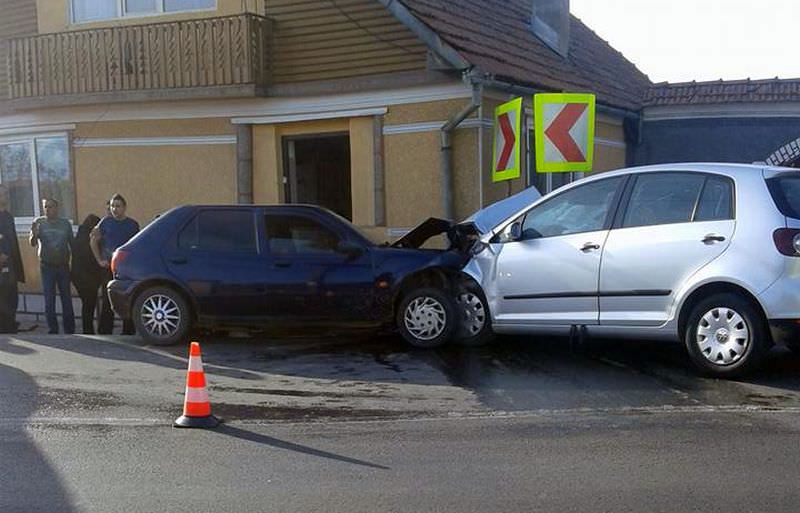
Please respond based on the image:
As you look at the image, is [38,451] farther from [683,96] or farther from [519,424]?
[683,96]

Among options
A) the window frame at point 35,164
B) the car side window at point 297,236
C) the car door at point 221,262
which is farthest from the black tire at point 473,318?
the window frame at point 35,164

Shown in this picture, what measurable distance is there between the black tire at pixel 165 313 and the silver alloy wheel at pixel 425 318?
237 centimetres

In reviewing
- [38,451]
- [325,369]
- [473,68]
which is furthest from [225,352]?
[473,68]

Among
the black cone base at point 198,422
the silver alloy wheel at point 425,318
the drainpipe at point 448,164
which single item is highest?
the drainpipe at point 448,164

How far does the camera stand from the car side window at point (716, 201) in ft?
23.0

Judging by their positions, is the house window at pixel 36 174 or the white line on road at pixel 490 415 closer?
the white line on road at pixel 490 415

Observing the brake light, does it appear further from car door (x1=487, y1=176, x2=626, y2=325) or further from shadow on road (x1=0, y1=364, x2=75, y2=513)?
car door (x1=487, y1=176, x2=626, y2=325)

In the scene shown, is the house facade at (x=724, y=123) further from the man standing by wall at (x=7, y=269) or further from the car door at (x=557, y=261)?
the man standing by wall at (x=7, y=269)

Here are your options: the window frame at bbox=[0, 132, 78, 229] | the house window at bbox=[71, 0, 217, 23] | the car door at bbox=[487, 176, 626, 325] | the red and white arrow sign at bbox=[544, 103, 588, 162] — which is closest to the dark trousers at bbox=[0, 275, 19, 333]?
the window frame at bbox=[0, 132, 78, 229]

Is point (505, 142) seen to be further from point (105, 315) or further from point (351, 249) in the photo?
point (105, 315)

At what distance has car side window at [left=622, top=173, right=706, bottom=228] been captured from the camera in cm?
723

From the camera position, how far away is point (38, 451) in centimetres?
566

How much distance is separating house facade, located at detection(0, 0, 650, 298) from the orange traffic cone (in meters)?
5.74

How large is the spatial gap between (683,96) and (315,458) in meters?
13.2
